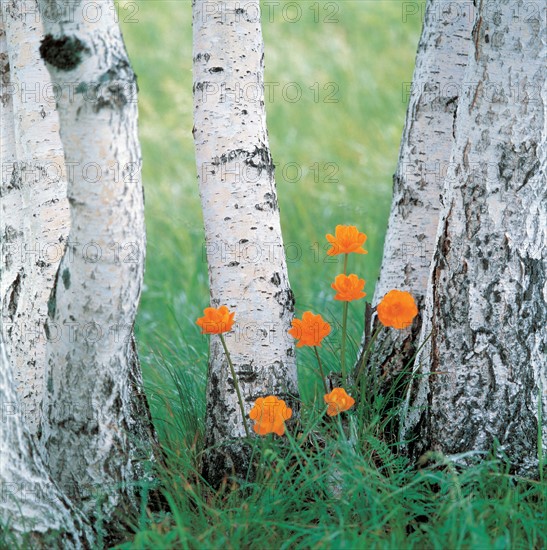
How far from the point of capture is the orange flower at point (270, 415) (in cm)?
188

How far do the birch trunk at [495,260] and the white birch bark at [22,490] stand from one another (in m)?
1.00

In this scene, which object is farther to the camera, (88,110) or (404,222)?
(404,222)

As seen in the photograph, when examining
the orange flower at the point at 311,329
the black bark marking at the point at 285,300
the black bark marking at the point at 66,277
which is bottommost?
the orange flower at the point at 311,329

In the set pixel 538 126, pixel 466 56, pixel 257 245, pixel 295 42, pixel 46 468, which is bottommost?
pixel 46 468

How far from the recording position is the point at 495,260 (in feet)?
6.47

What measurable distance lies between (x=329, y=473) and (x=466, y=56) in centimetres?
132

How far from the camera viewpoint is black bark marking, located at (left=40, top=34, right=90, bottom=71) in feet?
5.34

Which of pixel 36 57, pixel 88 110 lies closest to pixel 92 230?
pixel 88 110

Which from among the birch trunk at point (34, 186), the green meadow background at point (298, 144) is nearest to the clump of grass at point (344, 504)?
the birch trunk at point (34, 186)

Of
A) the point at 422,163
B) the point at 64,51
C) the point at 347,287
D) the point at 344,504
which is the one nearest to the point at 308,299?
the point at 422,163

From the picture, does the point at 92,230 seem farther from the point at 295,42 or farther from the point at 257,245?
the point at 295,42

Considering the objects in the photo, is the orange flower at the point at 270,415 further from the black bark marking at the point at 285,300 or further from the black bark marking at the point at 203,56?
the black bark marking at the point at 203,56

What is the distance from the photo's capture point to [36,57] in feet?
6.99

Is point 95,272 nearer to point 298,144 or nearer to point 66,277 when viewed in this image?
point 66,277
